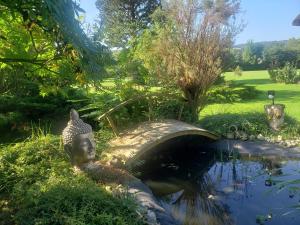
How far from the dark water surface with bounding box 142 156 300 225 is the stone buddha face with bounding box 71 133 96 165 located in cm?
133

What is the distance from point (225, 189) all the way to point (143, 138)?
77.9 inches

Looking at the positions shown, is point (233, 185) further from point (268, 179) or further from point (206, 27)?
point (206, 27)

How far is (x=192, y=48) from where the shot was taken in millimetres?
9633

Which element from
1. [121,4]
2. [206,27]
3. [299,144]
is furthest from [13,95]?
[121,4]

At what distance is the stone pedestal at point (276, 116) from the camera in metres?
9.07

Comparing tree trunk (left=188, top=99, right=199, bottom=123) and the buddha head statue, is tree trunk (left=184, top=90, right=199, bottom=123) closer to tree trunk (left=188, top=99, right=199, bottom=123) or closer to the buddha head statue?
tree trunk (left=188, top=99, right=199, bottom=123)

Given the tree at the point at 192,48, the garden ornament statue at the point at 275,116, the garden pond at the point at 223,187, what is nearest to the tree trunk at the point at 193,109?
the tree at the point at 192,48

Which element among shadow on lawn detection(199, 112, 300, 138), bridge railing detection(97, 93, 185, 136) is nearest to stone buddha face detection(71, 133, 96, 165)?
bridge railing detection(97, 93, 185, 136)

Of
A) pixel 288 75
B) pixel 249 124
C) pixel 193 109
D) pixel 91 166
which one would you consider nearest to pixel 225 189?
pixel 91 166

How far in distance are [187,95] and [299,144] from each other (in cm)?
322

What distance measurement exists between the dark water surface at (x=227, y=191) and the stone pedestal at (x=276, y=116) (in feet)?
6.77

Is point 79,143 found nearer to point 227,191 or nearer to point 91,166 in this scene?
point 91,166

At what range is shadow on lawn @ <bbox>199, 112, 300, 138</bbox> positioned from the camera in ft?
29.0

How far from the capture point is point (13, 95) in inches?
440
